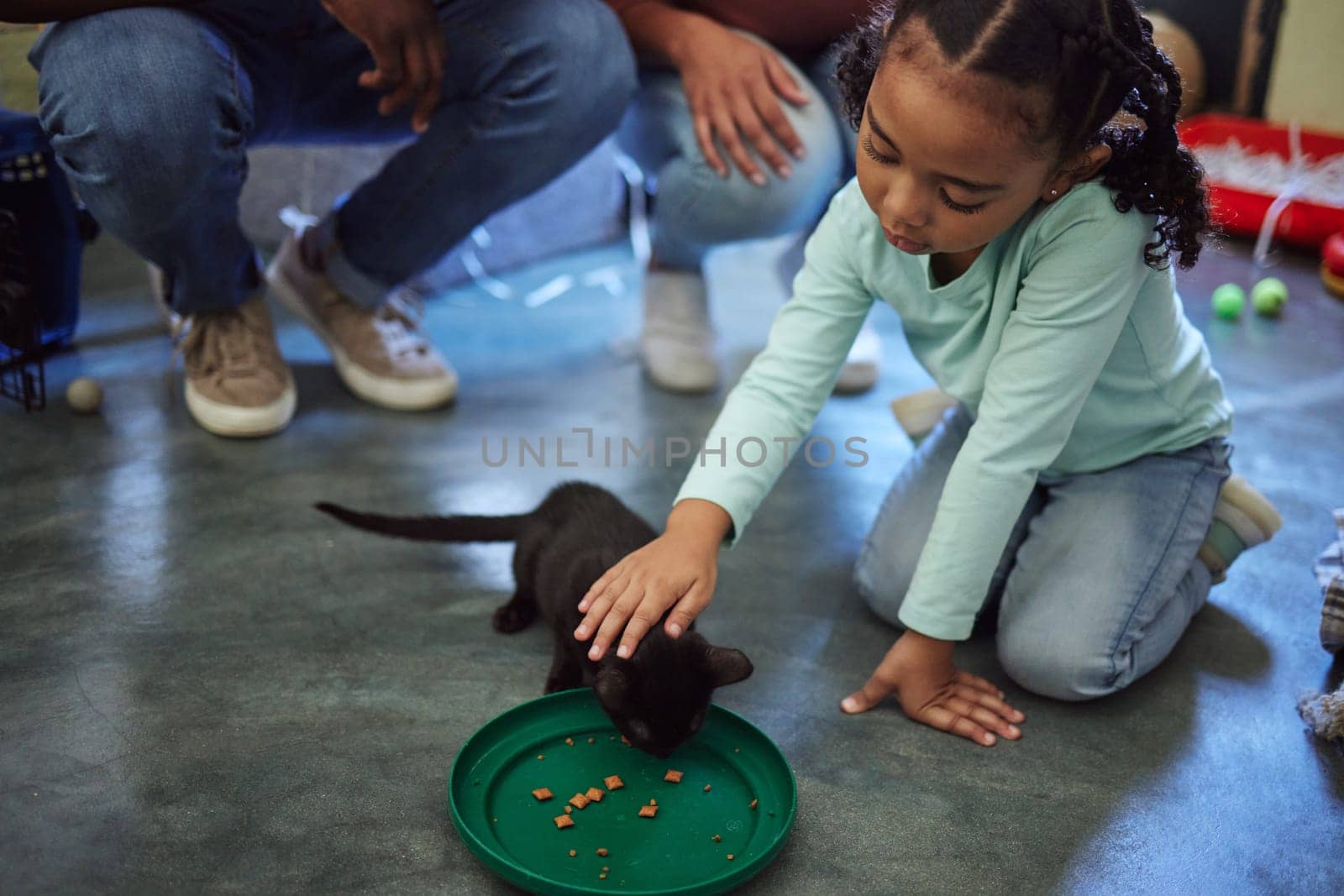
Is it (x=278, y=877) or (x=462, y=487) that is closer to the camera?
(x=278, y=877)

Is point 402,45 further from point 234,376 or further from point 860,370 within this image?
point 860,370

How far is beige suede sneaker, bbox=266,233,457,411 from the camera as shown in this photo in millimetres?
2018

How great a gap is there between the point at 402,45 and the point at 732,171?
62 centimetres

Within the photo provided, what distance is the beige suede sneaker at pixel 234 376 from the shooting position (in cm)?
185

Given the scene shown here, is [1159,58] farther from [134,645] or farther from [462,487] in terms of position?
[134,645]

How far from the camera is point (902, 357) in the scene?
2398 millimetres

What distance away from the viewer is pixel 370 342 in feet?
6.70

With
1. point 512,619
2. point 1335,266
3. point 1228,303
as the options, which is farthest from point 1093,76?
point 1335,266

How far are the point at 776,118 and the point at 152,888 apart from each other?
1.51 meters

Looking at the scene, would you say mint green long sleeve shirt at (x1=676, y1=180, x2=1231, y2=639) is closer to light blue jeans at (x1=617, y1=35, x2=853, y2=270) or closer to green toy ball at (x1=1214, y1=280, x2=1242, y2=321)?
light blue jeans at (x1=617, y1=35, x2=853, y2=270)

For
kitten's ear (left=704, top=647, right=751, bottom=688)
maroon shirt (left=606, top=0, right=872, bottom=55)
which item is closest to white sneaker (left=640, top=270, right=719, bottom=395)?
maroon shirt (left=606, top=0, right=872, bottom=55)

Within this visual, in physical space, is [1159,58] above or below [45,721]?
above

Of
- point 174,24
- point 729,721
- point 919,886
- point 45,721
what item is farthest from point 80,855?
point 174,24

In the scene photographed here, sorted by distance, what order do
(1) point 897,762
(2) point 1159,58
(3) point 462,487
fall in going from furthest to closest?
1. (3) point 462,487
2. (1) point 897,762
3. (2) point 1159,58
